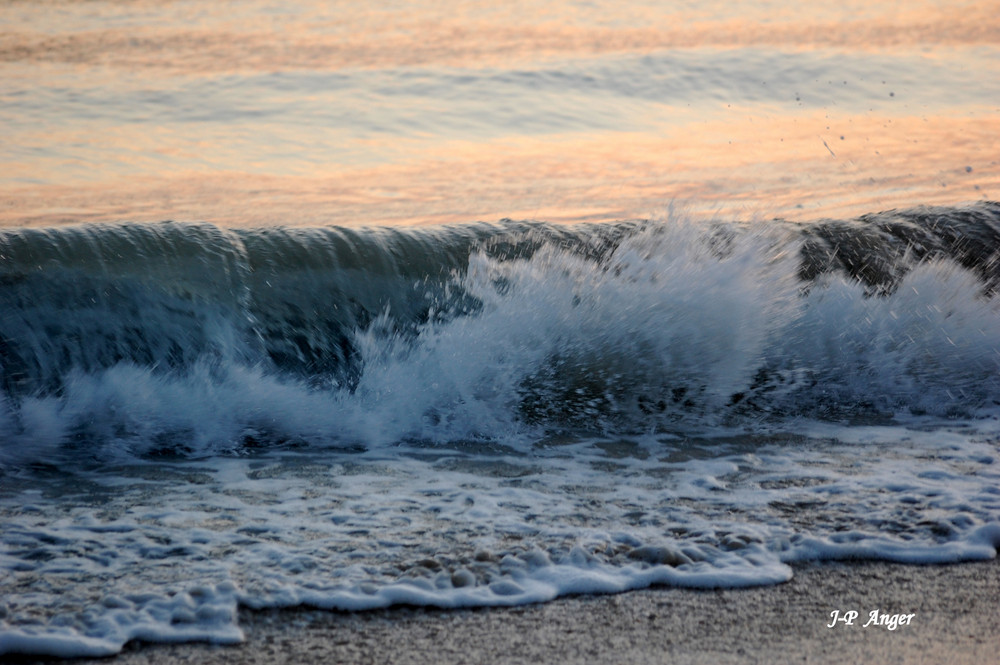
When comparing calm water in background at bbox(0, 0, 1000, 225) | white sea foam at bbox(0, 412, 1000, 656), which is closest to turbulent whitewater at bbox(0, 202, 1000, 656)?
white sea foam at bbox(0, 412, 1000, 656)

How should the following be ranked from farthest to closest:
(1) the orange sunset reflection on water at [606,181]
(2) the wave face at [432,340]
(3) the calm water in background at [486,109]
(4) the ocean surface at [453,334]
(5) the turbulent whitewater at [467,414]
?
(3) the calm water in background at [486,109], (1) the orange sunset reflection on water at [606,181], (2) the wave face at [432,340], (4) the ocean surface at [453,334], (5) the turbulent whitewater at [467,414]

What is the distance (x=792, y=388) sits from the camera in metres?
5.01

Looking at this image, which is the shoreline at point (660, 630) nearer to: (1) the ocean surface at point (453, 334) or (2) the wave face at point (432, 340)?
(1) the ocean surface at point (453, 334)

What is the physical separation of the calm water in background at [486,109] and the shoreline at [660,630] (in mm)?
4901

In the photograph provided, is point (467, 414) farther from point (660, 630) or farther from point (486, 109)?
point (486, 109)

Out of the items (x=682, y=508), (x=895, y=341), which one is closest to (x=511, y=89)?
(x=895, y=341)

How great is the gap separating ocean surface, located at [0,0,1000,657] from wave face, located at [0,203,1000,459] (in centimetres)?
2

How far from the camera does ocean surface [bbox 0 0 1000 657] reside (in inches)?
104

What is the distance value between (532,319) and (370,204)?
11.1 ft

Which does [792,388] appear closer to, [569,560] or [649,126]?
[569,560]

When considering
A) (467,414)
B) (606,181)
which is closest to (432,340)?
(467,414)

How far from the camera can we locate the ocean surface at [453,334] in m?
2.65

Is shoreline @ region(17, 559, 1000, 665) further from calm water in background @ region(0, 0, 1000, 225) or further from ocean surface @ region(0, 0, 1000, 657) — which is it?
calm water in background @ region(0, 0, 1000, 225)

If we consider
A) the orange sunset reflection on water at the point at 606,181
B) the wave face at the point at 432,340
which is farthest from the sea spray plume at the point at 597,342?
the orange sunset reflection on water at the point at 606,181
